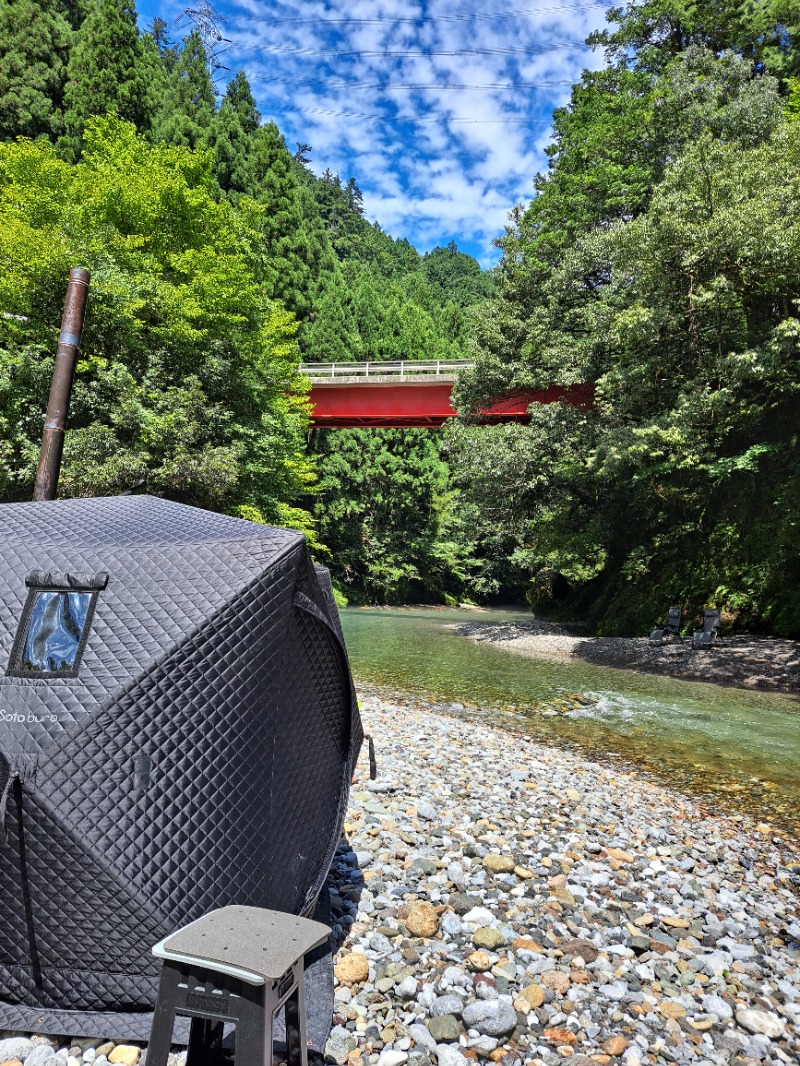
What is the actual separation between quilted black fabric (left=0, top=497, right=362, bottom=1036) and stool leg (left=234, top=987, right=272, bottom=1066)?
0.85 metres

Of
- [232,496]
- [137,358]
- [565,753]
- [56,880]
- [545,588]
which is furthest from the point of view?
[545,588]

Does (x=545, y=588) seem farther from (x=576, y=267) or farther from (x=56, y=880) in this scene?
(x=56, y=880)

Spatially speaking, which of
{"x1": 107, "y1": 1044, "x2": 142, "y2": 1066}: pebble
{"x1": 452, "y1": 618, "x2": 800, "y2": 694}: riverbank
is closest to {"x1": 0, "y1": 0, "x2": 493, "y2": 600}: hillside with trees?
{"x1": 452, "y1": 618, "x2": 800, "y2": 694}: riverbank

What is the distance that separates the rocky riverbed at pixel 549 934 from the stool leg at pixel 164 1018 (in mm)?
776

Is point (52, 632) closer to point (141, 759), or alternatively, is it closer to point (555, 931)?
point (141, 759)

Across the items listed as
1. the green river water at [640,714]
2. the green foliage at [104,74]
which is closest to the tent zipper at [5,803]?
the green river water at [640,714]

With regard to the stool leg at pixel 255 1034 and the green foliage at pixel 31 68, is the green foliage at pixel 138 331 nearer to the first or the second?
the stool leg at pixel 255 1034

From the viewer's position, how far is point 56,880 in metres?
2.57

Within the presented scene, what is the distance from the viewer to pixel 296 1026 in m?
2.09

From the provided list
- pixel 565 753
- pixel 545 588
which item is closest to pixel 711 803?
pixel 565 753

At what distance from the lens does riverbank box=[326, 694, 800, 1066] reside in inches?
112

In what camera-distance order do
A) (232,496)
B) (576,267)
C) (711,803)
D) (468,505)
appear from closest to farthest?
1. (711,803)
2. (232,496)
3. (576,267)
4. (468,505)

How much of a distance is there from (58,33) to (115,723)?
47.2m

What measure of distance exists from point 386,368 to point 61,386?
2193 cm
